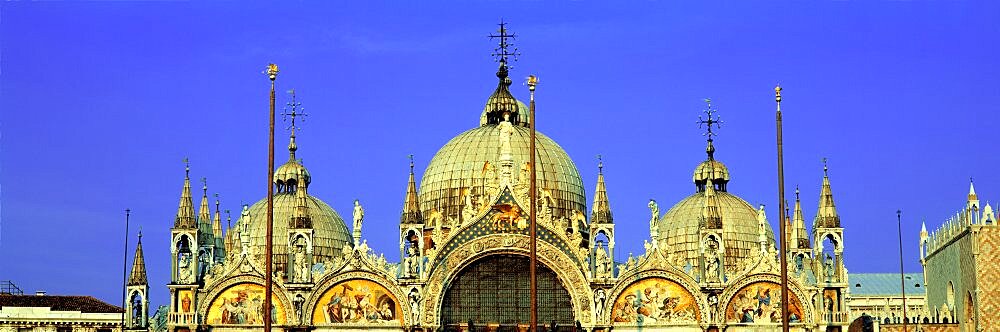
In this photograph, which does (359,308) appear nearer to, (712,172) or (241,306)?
(241,306)

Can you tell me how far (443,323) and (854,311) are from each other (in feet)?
149

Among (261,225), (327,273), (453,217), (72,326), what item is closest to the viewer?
(327,273)

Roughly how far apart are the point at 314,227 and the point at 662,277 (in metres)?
24.8

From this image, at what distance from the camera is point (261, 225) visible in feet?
Result: 323

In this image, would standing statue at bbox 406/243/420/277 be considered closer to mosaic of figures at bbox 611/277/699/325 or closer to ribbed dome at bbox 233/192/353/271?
mosaic of figures at bbox 611/277/699/325

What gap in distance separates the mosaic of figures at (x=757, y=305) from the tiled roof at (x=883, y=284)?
43.9 m

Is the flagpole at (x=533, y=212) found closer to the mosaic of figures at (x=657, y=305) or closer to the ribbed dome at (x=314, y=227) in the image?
the mosaic of figures at (x=657, y=305)

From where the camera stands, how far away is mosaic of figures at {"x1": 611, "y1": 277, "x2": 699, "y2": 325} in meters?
81.4

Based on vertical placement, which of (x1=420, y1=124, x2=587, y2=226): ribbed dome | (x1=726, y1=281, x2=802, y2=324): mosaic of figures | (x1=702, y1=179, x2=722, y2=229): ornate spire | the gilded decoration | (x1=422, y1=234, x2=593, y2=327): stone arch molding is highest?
(x1=420, y1=124, x2=587, y2=226): ribbed dome

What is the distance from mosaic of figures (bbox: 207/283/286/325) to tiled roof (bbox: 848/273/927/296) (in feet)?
181

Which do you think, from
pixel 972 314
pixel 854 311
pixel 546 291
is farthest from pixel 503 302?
pixel 854 311

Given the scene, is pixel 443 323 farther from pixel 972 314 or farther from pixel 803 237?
pixel 972 314

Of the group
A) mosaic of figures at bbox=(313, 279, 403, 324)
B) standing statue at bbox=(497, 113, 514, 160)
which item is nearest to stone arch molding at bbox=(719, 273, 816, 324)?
standing statue at bbox=(497, 113, 514, 160)

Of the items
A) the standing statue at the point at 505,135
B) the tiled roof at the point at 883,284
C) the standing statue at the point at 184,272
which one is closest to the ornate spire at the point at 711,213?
the standing statue at the point at 505,135
